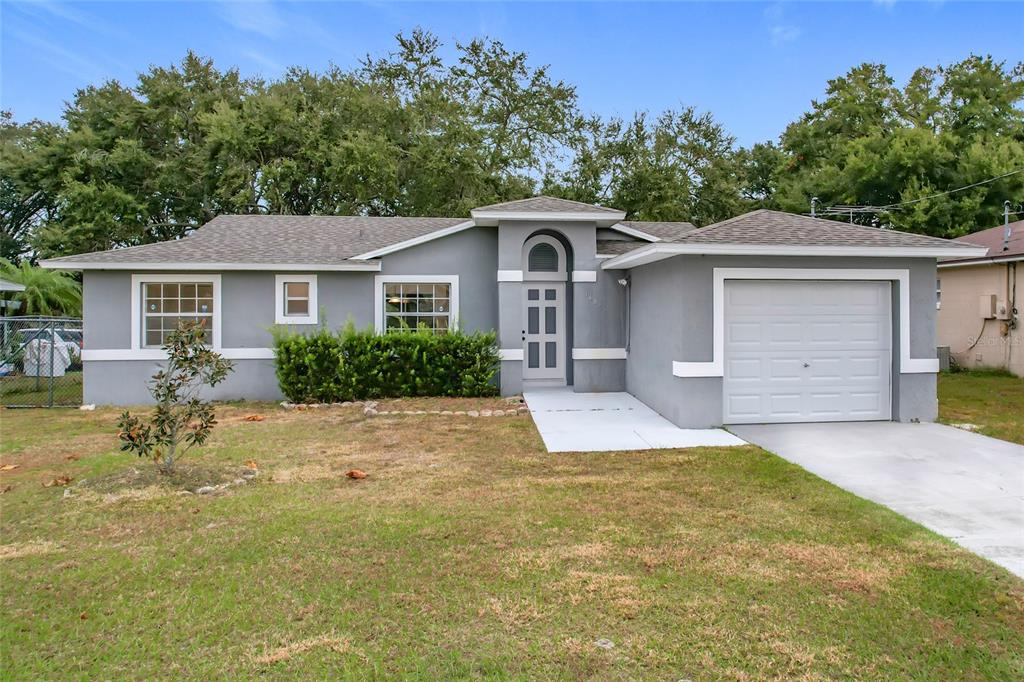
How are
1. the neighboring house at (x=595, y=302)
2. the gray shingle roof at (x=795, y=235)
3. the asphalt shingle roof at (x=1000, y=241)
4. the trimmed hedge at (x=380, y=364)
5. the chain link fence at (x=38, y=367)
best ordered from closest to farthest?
the gray shingle roof at (x=795, y=235), the neighboring house at (x=595, y=302), the trimmed hedge at (x=380, y=364), the chain link fence at (x=38, y=367), the asphalt shingle roof at (x=1000, y=241)

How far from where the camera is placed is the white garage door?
9.45 m

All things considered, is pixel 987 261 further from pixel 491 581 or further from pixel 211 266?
pixel 211 266

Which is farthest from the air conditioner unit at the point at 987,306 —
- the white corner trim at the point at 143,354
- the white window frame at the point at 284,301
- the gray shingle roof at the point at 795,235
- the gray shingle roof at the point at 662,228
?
the white corner trim at the point at 143,354

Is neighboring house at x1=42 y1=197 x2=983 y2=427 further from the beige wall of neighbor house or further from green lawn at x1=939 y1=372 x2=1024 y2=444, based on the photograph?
the beige wall of neighbor house

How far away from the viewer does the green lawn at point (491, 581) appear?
3.29 m

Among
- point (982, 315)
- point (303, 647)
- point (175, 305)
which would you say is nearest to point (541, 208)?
point (175, 305)

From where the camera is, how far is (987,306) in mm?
17016

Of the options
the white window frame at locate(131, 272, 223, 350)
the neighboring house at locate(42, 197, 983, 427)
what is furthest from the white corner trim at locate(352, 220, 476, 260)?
the white window frame at locate(131, 272, 223, 350)

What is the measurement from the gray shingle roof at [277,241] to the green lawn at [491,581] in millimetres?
6366

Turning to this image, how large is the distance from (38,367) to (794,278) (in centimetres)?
1446

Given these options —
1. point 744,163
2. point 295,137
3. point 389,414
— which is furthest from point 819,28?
point 295,137

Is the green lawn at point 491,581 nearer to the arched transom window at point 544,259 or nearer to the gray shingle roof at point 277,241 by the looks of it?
the gray shingle roof at point 277,241

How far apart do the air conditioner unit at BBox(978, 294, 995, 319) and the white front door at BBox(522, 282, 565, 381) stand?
1181 cm

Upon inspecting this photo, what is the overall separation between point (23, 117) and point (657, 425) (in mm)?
38520
